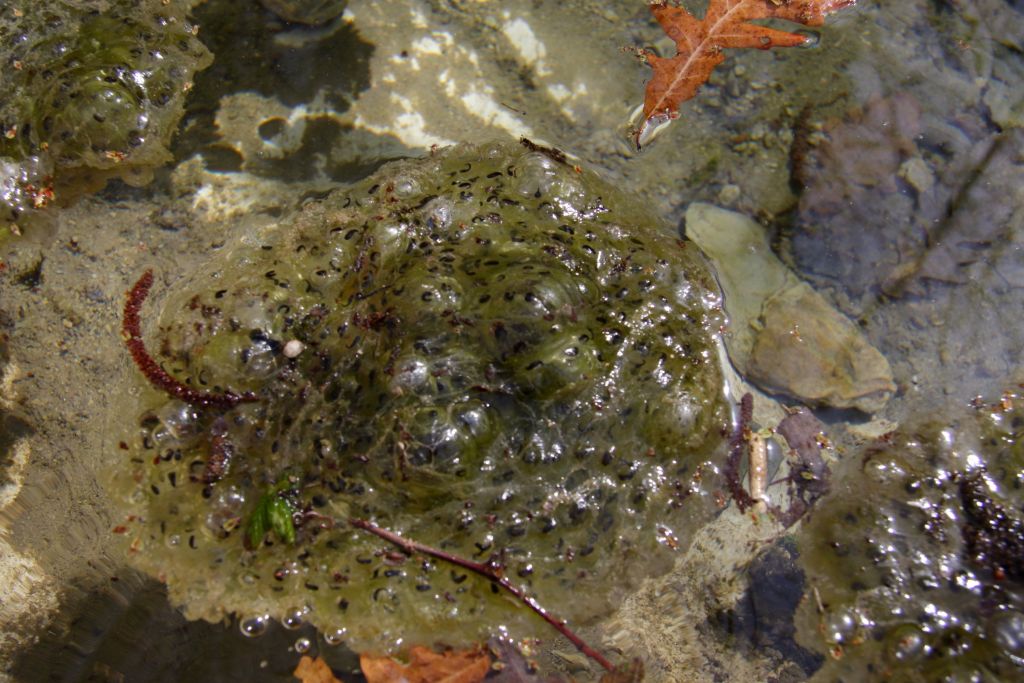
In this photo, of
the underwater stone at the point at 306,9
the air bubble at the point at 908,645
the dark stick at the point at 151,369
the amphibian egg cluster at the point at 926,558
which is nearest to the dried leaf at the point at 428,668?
the dark stick at the point at 151,369

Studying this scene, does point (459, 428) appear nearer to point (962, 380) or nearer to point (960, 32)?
point (962, 380)

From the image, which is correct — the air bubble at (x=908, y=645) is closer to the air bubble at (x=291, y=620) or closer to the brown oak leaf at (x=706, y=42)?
the air bubble at (x=291, y=620)

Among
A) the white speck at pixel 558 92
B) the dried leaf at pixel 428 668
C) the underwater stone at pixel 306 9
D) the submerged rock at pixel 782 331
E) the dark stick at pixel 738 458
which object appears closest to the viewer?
the dried leaf at pixel 428 668

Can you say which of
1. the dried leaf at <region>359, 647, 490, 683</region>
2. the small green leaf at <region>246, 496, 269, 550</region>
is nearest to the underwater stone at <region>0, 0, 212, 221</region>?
the small green leaf at <region>246, 496, 269, 550</region>

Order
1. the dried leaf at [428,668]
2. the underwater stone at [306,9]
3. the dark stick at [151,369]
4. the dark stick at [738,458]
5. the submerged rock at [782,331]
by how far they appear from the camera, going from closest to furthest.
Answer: the dried leaf at [428,668], the dark stick at [151,369], the dark stick at [738,458], the submerged rock at [782,331], the underwater stone at [306,9]

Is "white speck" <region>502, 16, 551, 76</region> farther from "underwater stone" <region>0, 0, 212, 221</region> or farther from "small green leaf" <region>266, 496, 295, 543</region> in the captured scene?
"small green leaf" <region>266, 496, 295, 543</region>

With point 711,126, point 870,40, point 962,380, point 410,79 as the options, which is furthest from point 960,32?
point 410,79
